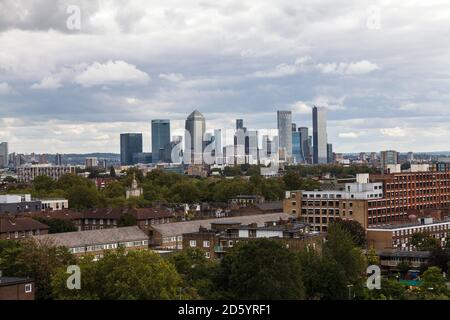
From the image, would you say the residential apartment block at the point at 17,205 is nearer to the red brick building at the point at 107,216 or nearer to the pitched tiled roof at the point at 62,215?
the pitched tiled roof at the point at 62,215

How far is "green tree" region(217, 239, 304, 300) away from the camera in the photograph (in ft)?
124

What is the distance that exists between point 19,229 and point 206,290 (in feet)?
132

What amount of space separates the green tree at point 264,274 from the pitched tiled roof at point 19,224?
129 ft

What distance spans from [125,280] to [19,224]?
41.4 m

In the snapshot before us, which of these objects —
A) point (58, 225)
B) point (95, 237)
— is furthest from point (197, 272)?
point (58, 225)

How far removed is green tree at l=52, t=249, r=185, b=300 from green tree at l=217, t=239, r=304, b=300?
266cm

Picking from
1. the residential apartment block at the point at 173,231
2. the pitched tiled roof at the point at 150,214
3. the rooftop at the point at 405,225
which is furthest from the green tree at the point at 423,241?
the pitched tiled roof at the point at 150,214

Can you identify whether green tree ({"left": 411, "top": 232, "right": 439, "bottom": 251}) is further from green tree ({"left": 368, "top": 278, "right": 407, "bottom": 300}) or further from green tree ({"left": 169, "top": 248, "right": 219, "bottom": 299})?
green tree ({"left": 368, "top": 278, "right": 407, "bottom": 300})

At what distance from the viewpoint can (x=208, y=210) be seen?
339 feet

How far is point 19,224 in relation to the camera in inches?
3034

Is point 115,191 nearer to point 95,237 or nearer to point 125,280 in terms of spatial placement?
point 95,237
